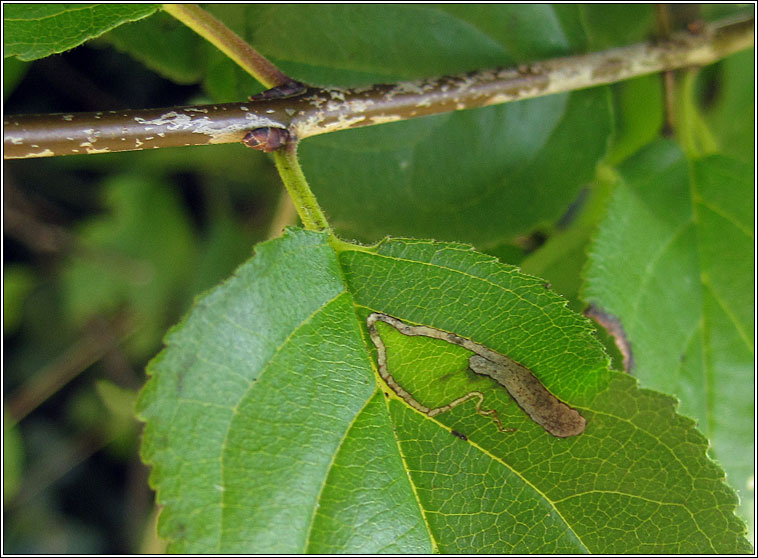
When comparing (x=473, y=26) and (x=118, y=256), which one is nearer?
(x=473, y=26)

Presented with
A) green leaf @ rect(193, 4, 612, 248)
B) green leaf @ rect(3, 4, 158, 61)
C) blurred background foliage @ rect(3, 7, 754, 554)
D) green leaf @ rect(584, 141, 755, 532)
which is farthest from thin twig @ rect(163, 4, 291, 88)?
blurred background foliage @ rect(3, 7, 754, 554)

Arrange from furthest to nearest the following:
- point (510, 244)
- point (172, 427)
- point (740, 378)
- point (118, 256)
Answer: point (118, 256)
point (510, 244)
point (740, 378)
point (172, 427)

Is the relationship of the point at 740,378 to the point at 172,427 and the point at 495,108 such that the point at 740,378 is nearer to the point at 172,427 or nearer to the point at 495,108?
the point at 495,108

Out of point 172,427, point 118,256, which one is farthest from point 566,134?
point 118,256

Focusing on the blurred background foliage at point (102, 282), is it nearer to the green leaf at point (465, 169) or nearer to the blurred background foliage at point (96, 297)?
the blurred background foliage at point (96, 297)

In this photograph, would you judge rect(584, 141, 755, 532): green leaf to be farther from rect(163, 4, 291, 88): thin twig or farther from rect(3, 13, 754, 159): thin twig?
rect(163, 4, 291, 88): thin twig

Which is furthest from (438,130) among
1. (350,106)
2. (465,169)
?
(350,106)

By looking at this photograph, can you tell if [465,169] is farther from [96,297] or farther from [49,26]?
[96,297]
